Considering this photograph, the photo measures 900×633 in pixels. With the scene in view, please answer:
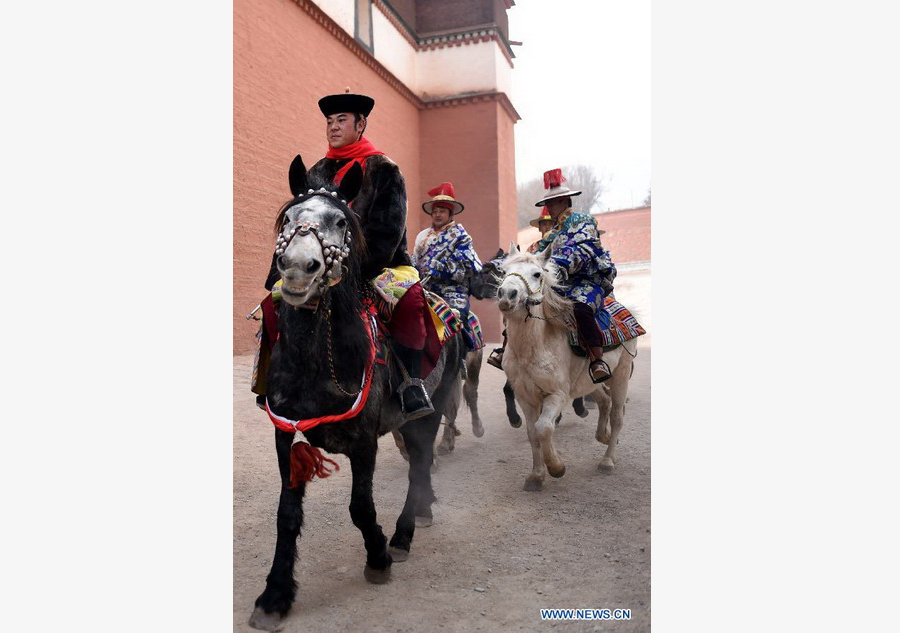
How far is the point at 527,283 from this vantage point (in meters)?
4.25

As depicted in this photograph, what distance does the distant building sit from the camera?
5184 mm

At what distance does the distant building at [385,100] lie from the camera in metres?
5.18

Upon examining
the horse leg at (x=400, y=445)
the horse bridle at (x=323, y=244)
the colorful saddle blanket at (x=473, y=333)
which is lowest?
the horse leg at (x=400, y=445)

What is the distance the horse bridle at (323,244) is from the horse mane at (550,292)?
6.78ft

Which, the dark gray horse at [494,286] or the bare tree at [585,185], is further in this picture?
the dark gray horse at [494,286]

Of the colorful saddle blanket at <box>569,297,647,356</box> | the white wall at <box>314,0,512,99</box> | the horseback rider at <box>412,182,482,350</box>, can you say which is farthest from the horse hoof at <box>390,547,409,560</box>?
the white wall at <box>314,0,512,99</box>

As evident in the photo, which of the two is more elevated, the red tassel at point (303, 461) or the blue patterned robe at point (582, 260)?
the blue patterned robe at point (582, 260)

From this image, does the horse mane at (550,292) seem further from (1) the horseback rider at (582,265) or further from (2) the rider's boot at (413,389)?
(2) the rider's boot at (413,389)

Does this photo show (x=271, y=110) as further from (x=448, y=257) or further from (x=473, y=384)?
(x=473, y=384)

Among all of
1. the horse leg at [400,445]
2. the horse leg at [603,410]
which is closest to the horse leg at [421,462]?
the horse leg at [400,445]

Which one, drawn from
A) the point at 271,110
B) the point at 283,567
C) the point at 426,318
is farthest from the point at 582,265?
the point at 271,110

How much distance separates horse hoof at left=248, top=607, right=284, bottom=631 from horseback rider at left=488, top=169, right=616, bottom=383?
3008 millimetres

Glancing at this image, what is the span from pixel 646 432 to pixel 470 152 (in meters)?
4.27

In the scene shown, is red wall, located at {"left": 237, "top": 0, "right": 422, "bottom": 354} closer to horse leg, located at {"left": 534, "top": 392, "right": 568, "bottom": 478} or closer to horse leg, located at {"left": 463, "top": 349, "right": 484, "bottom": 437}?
horse leg, located at {"left": 463, "top": 349, "right": 484, "bottom": 437}
